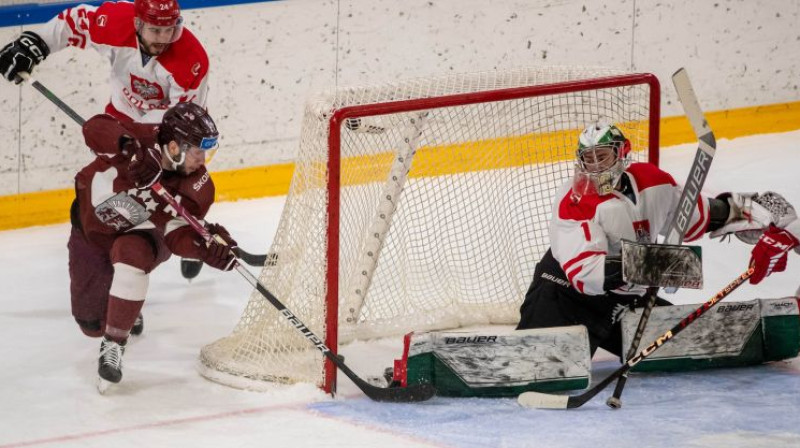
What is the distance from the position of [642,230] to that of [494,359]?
1.84 feet

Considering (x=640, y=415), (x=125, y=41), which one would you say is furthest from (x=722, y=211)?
(x=125, y=41)

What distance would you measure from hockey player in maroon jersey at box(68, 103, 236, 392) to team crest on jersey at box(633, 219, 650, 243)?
1.12m

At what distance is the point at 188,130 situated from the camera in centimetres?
401

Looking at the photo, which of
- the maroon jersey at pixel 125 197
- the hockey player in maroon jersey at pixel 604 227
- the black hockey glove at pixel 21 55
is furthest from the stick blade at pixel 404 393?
the black hockey glove at pixel 21 55

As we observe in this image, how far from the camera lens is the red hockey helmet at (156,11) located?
14.6 ft

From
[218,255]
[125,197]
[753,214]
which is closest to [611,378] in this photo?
[753,214]

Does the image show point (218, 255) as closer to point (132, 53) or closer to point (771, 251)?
point (132, 53)

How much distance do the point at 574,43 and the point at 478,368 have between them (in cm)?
279

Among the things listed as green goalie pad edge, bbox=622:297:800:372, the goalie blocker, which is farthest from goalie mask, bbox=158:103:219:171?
green goalie pad edge, bbox=622:297:800:372

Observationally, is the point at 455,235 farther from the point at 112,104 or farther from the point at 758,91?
the point at 758,91

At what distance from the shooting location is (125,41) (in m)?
4.67

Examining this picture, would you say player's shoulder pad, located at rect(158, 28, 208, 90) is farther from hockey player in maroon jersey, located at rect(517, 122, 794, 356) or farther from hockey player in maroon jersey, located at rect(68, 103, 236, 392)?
hockey player in maroon jersey, located at rect(517, 122, 794, 356)

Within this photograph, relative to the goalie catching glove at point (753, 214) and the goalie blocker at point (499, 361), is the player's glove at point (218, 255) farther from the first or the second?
the goalie catching glove at point (753, 214)

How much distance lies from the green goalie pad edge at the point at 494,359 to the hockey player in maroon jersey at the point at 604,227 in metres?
0.15
